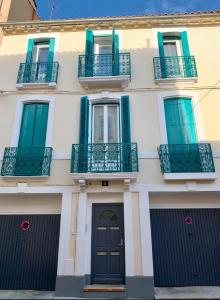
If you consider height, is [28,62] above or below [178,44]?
below

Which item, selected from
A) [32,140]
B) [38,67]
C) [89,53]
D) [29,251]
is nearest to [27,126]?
[32,140]

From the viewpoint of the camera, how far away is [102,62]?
8.95m

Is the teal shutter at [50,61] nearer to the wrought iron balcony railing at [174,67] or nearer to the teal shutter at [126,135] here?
the teal shutter at [126,135]

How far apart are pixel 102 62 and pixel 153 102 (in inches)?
102

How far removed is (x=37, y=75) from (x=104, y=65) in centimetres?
264

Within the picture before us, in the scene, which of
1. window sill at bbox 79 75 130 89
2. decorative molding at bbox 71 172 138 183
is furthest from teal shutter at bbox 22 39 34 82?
decorative molding at bbox 71 172 138 183

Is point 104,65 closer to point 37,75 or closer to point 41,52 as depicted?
point 37,75

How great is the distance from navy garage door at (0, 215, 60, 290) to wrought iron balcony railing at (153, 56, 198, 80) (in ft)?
20.8

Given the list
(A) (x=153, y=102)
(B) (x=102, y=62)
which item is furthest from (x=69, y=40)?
(A) (x=153, y=102)

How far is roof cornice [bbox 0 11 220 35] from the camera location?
376 inches

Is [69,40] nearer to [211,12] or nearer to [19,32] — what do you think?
[19,32]

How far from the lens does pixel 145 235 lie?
6.71m

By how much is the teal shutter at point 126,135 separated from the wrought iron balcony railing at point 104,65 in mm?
1148

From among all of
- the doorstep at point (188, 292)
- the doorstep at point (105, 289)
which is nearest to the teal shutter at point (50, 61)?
the doorstep at point (105, 289)
